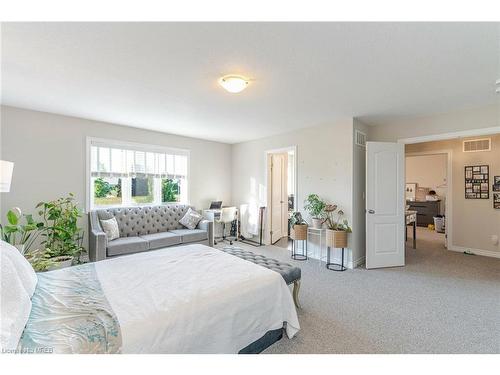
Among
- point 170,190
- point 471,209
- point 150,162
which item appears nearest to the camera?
point 471,209

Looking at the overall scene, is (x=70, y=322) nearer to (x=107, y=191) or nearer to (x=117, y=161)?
(x=107, y=191)

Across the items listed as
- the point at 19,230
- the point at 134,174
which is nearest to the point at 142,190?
the point at 134,174

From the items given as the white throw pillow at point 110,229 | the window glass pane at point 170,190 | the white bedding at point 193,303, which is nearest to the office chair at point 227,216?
the window glass pane at point 170,190

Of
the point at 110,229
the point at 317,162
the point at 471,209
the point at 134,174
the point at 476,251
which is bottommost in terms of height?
the point at 476,251

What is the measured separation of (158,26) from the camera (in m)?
1.75

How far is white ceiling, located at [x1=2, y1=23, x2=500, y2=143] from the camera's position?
1815 mm

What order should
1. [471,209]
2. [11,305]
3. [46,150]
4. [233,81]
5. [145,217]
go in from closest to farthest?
[11,305]
[233,81]
[46,150]
[145,217]
[471,209]

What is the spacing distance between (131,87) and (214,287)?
97.3 inches

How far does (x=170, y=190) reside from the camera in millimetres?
5449

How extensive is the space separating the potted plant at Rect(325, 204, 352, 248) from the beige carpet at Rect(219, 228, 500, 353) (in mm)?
464

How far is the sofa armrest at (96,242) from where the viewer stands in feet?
11.6

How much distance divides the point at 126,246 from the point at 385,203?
4.26 m
